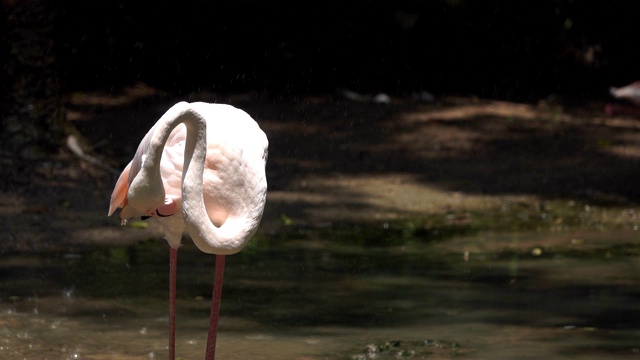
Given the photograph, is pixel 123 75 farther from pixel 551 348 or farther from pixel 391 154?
Answer: pixel 551 348

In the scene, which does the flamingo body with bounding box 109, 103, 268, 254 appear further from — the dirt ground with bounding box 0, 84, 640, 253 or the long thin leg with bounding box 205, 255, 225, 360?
the dirt ground with bounding box 0, 84, 640, 253

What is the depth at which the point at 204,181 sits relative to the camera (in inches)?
163

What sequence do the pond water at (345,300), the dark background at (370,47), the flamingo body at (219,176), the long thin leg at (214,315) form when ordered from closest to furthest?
the flamingo body at (219,176)
the long thin leg at (214,315)
the pond water at (345,300)
the dark background at (370,47)

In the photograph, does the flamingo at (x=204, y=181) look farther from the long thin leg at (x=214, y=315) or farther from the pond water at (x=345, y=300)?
the pond water at (x=345, y=300)

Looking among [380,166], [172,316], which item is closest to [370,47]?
[380,166]

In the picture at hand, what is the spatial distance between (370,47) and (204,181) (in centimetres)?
736

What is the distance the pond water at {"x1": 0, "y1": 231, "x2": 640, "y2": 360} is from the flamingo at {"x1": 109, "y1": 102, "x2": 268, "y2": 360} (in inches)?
26.9

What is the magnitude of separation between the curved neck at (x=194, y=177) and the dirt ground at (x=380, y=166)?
2.91m

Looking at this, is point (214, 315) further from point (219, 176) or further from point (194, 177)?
point (194, 177)

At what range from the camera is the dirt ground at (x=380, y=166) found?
7488mm

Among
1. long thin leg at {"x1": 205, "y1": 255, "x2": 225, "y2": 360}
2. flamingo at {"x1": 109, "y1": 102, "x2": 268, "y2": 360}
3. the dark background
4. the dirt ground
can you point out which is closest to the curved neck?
flamingo at {"x1": 109, "y1": 102, "x2": 268, "y2": 360}

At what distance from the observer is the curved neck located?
375 centimetres

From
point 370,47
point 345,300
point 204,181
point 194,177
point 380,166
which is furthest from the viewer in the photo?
point 370,47

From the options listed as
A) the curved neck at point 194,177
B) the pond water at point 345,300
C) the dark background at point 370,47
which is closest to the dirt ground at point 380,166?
the dark background at point 370,47
